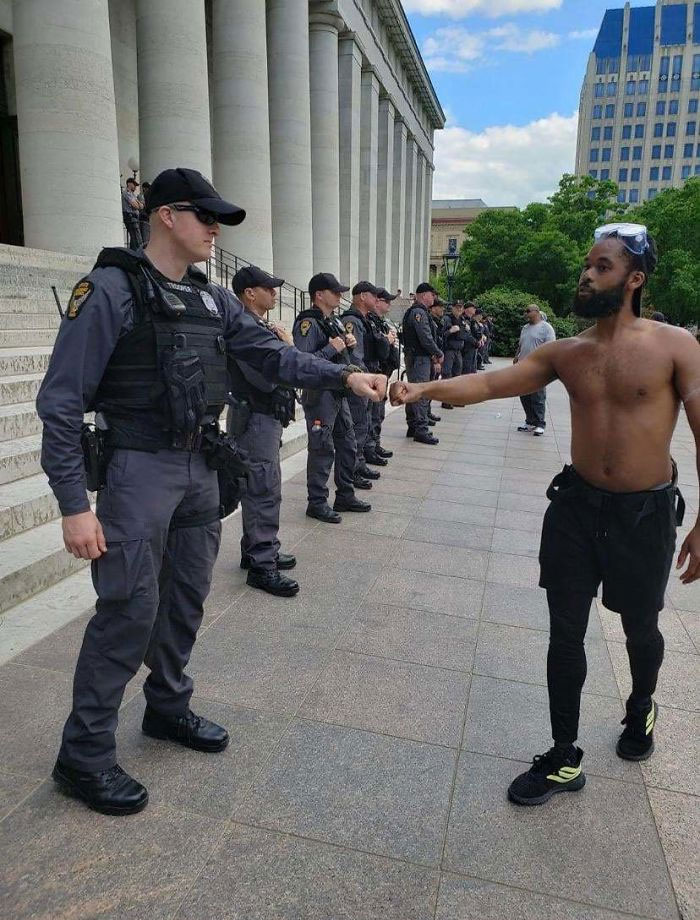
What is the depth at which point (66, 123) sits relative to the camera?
9914mm

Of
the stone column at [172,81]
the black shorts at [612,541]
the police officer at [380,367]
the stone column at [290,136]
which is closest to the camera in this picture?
the black shorts at [612,541]

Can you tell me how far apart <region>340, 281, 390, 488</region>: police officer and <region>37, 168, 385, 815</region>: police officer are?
4.86 meters

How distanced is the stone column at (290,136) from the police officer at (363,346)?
558 inches

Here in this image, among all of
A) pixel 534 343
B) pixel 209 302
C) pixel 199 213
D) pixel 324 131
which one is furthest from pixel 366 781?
pixel 324 131

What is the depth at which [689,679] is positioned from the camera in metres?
3.57

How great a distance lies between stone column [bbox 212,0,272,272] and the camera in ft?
54.3

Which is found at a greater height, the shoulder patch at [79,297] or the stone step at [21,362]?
the shoulder patch at [79,297]

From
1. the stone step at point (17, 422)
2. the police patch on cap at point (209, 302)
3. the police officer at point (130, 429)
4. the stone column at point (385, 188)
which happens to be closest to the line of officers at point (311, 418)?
the police officer at point (130, 429)

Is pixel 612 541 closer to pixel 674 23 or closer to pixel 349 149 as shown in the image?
pixel 349 149

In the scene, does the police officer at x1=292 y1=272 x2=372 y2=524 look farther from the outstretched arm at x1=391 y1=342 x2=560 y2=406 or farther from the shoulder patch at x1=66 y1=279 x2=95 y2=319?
the shoulder patch at x1=66 y1=279 x2=95 y2=319

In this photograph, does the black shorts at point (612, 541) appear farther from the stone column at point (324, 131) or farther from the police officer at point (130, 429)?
the stone column at point (324, 131)

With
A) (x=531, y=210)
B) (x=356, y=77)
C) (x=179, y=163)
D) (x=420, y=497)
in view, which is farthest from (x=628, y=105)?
(x=420, y=497)

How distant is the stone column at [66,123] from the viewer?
9656 mm

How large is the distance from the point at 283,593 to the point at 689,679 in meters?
2.42
